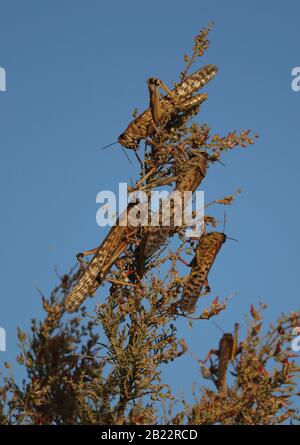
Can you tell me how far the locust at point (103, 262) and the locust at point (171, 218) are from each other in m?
0.30

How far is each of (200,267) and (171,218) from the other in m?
0.98

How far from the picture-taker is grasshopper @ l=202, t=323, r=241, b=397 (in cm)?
1062

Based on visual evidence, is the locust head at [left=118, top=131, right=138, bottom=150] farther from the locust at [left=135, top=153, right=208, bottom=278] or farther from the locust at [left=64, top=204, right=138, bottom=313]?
the locust at [left=64, top=204, right=138, bottom=313]

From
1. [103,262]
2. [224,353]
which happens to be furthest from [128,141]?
[224,353]

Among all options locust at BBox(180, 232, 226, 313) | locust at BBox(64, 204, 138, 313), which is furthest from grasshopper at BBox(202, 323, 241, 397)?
locust at BBox(64, 204, 138, 313)

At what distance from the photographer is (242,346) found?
414 inches

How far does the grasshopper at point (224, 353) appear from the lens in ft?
34.8

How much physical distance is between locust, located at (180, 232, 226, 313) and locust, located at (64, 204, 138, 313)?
1170mm

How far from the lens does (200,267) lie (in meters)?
12.2

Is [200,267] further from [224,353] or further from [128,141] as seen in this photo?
[128,141]

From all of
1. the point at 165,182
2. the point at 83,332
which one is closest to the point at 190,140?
the point at 165,182
